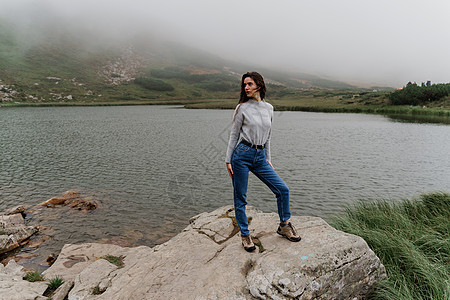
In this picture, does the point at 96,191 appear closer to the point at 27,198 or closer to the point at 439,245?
the point at 27,198

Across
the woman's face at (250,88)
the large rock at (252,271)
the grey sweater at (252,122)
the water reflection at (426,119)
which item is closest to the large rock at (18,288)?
the large rock at (252,271)

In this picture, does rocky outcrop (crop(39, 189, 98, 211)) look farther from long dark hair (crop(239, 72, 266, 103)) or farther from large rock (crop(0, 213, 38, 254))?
long dark hair (crop(239, 72, 266, 103))

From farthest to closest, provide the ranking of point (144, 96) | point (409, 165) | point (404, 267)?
point (144, 96), point (409, 165), point (404, 267)

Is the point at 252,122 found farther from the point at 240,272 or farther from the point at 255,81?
the point at 240,272

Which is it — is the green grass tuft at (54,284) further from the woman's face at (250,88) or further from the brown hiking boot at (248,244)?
the woman's face at (250,88)

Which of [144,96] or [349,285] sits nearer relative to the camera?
[349,285]

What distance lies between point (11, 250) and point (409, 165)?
30.2 m

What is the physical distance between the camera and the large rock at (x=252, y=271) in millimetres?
4602

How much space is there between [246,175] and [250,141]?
77cm

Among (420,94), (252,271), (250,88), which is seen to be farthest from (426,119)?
(252,271)

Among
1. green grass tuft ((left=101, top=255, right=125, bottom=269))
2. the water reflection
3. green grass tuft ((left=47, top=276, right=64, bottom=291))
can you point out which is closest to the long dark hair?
green grass tuft ((left=101, top=255, right=125, bottom=269))

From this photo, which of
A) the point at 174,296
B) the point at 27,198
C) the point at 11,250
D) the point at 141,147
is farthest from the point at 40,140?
the point at 174,296

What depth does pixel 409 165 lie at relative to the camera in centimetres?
2402

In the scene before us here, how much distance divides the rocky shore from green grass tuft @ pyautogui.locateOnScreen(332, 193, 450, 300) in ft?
2.16
